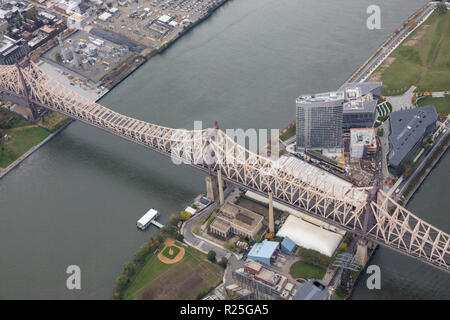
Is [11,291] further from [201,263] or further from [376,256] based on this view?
[376,256]

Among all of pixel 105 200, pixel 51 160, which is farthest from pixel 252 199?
pixel 51 160

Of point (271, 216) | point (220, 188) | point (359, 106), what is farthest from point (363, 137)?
point (220, 188)

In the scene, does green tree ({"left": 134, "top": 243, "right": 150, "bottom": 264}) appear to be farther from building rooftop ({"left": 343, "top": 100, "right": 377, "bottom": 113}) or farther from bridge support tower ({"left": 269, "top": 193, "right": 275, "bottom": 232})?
building rooftop ({"left": 343, "top": 100, "right": 377, "bottom": 113})

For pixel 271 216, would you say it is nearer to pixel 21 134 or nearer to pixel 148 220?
pixel 148 220

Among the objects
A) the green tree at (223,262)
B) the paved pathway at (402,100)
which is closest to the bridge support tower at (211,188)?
the green tree at (223,262)

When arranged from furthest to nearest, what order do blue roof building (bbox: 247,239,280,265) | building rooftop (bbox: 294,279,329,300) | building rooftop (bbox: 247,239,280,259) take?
building rooftop (bbox: 247,239,280,259)
blue roof building (bbox: 247,239,280,265)
building rooftop (bbox: 294,279,329,300)

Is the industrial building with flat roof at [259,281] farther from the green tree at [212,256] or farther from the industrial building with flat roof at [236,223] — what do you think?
the industrial building with flat roof at [236,223]

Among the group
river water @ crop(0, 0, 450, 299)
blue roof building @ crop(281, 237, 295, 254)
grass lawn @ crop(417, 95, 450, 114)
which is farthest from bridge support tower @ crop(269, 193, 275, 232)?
grass lawn @ crop(417, 95, 450, 114)
